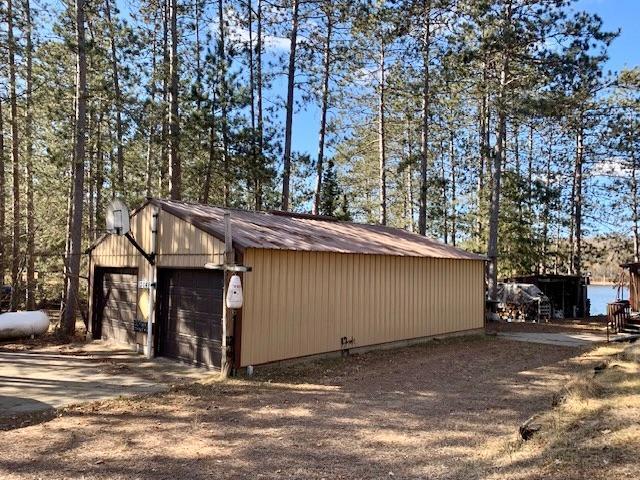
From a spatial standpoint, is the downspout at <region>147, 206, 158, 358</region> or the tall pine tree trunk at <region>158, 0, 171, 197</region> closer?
the downspout at <region>147, 206, 158, 358</region>

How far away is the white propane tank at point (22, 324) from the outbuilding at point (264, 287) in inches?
54.7

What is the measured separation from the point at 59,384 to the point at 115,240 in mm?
4664

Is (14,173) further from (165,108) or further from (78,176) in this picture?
(78,176)

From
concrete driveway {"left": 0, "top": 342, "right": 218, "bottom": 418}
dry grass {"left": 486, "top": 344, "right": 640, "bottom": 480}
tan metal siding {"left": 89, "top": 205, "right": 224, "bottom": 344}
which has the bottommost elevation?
concrete driveway {"left": 0, "top": 342, "right": 218, "bottom": 418}

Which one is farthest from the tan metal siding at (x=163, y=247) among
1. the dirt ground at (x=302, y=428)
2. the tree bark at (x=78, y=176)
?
the dirt ground at (x=302, y=428)

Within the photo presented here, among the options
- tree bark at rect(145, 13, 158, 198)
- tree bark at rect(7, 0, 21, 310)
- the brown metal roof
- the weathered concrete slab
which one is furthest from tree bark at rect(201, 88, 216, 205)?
the weathered concrete slab

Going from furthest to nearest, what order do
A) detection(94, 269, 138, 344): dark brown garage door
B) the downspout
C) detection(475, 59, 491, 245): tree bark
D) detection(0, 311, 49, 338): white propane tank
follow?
detection(475, 59, 491, 245): tree bark → detection(0, 311, 49, 338): white propane tank → detection(94, 269, 138, 344): dark brown garage door → the downspout

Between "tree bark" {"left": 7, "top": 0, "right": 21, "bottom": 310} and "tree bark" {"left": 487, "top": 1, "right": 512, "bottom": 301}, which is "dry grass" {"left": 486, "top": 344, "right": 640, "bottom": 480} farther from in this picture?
"tree bark" {"left": 7, "top": 0, "right": 21, "bottom": 310}

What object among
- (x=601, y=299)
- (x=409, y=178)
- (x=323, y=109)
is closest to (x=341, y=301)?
(x=323, y=109)

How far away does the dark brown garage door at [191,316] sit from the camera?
9.23 meters

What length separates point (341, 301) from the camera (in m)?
10.4

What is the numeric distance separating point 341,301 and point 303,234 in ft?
5.33

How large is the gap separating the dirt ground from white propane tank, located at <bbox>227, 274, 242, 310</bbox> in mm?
1224

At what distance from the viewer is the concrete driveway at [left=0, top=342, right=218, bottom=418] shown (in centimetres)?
716
